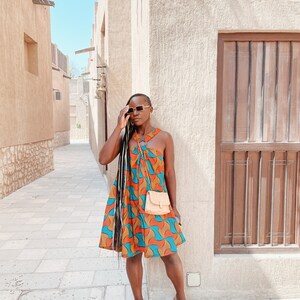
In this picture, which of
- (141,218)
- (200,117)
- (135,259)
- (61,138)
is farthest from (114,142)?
(61,138)

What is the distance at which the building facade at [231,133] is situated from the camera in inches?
89.4

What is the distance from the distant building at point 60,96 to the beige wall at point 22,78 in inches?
382

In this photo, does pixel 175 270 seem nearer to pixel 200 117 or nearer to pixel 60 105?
pixel 200 117

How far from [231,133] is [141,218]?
40.4 inches

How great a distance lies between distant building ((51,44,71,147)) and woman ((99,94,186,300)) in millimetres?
17565

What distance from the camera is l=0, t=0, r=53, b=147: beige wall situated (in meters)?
6.21

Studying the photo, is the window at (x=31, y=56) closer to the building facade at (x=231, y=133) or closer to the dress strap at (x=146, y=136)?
the building facade at (x=231, y=133)

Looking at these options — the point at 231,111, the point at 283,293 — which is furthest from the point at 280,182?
the point at 283,293

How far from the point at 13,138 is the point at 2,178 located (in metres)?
0.99

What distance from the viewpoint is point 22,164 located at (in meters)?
7.35

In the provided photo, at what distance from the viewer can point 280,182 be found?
2.50m

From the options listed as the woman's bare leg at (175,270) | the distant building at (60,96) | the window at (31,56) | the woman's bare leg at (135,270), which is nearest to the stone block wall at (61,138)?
the distant building at (60,96)

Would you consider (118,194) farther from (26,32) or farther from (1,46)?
(26,32)

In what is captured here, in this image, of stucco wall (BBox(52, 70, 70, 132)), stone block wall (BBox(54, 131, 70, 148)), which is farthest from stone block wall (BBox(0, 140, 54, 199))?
stucco wall (BBox(52, 70, 70, 132))
